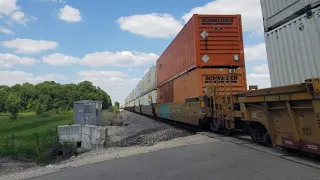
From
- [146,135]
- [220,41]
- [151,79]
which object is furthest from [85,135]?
[151,79]

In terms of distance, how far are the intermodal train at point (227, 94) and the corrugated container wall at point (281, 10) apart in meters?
1.91

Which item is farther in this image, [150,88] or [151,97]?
[150,88]

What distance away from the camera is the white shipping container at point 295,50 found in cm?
581

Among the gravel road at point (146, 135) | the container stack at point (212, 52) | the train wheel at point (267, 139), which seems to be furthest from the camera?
the gravel road at point (146, 135)

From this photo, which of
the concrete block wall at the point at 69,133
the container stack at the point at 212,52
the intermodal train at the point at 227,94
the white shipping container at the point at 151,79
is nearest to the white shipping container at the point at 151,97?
the white shipping container at the point at 151,79

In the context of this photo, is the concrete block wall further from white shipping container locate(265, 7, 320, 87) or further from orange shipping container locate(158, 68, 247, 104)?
white shipping container locate(265, 7, 320, 87)

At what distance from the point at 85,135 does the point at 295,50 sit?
10.6 metres

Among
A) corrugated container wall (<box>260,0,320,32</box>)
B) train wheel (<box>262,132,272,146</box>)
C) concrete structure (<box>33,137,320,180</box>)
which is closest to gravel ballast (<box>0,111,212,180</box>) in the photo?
concrete structure (<box>33,137,320,180</box>)

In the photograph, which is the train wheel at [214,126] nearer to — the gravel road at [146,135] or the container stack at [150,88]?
the gravel road at [146,135]

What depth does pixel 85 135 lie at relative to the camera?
1379 cm

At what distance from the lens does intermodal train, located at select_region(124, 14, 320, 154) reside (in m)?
4.91

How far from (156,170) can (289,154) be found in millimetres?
2752

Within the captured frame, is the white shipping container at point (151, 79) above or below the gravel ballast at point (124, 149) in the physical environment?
above

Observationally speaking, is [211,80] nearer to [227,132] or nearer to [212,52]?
[212,52]
